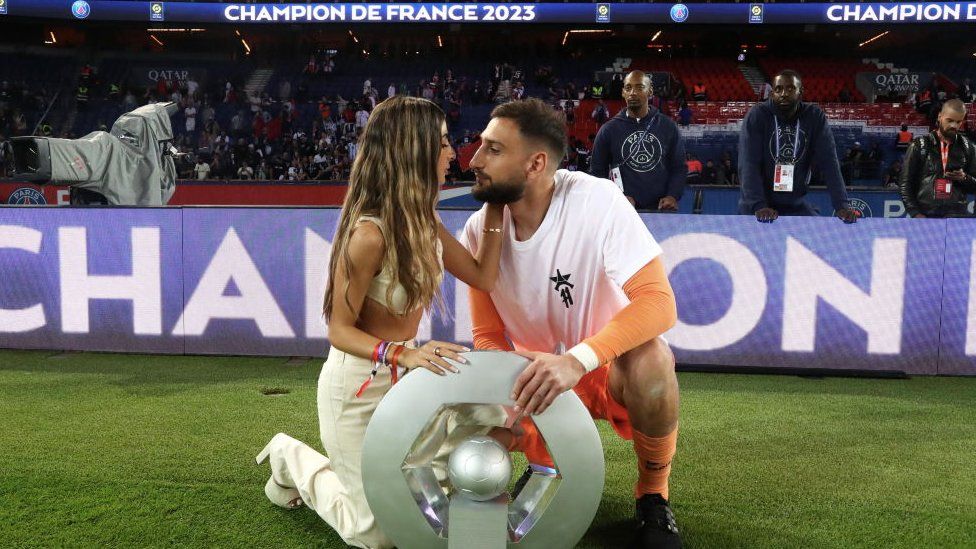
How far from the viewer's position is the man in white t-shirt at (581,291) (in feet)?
7.03

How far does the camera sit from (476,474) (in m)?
1.72

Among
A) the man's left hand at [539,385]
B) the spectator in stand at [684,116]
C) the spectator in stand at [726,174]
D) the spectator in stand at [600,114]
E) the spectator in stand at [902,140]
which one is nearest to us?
the man's left hand at [539,385]

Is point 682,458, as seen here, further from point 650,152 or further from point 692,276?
point 650,152

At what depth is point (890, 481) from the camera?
2691 millimetres

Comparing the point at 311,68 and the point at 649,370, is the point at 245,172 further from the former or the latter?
the point at 649,370

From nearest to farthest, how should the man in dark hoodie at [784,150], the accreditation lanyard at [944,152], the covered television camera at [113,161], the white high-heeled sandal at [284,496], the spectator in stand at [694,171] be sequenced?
1. the white high-heeled sandal at [284,496]
2. the man in dark hoodie at [784,150]
3. the accreditation lanyard at [944,152]
4. the covered television camera at [113,161]
5. the spectator in stand at [694,171]

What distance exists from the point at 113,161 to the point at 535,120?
5.81 m

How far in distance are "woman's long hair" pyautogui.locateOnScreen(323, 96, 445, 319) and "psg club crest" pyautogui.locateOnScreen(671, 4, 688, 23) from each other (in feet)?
61.8

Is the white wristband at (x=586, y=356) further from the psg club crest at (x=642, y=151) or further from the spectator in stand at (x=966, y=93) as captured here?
the spectator in stand at (x=966, y=93)

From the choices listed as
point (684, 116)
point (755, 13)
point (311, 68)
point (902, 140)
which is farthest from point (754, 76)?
point (311, 68)

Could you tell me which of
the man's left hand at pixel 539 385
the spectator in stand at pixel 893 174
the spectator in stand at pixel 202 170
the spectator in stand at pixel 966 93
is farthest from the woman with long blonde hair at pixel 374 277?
the spectator in stand at pixel 966 93

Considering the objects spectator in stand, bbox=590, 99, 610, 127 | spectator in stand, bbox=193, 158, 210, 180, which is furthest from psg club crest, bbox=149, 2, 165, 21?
spectator in stand, bbox=590, 99, 610, 127

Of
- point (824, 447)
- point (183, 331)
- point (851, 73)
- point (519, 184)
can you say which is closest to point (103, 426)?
point (183, 331)

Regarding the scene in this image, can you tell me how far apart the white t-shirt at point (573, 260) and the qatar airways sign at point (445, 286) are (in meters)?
2.19
